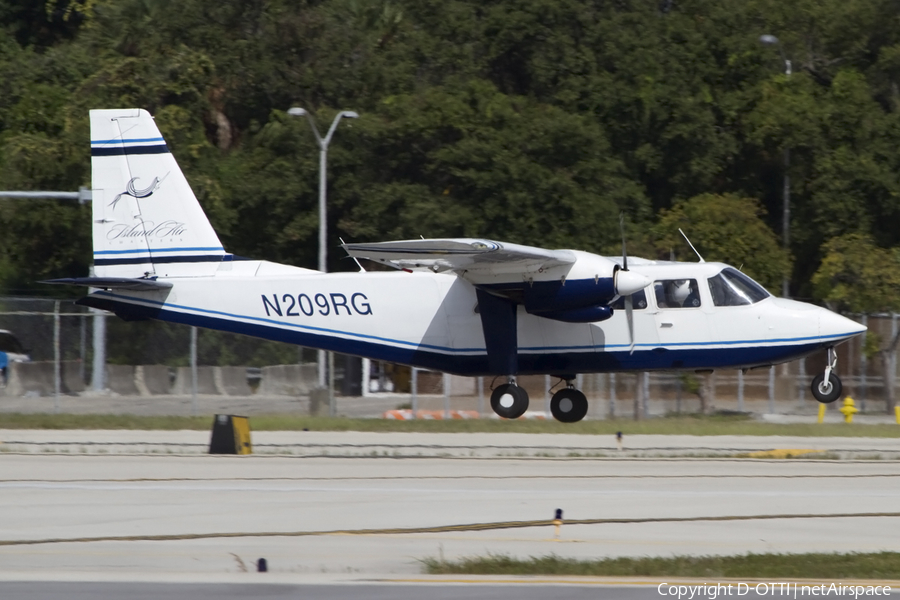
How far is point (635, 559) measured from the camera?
11.4m

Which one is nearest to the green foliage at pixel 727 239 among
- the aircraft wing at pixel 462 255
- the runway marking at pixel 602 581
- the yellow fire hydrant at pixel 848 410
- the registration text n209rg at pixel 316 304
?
the yellow fire hydrant at pixel 848 410

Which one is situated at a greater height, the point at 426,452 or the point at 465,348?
the point at 465,348

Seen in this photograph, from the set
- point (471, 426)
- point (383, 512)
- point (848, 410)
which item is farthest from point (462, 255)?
point (848, 410)

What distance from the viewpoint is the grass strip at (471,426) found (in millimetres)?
27578

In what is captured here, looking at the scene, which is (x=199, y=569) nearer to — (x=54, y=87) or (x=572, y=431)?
(x=572, y=431)

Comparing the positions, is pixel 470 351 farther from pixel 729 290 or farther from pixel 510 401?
pixel 729 290

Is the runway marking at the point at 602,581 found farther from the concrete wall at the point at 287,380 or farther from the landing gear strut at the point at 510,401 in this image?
the concrete wall at the point at 287,380

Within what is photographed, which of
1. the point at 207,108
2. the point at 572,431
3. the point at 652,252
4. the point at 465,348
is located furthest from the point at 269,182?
the point at 465,348

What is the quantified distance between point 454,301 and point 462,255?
2.10 m

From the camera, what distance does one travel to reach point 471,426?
2848cm

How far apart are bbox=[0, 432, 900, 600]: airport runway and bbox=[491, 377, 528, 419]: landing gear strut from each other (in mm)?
1109

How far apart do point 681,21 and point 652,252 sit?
39.2 ft

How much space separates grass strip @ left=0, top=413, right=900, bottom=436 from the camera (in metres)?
27.6

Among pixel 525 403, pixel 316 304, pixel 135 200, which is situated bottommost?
pixel 525 403
